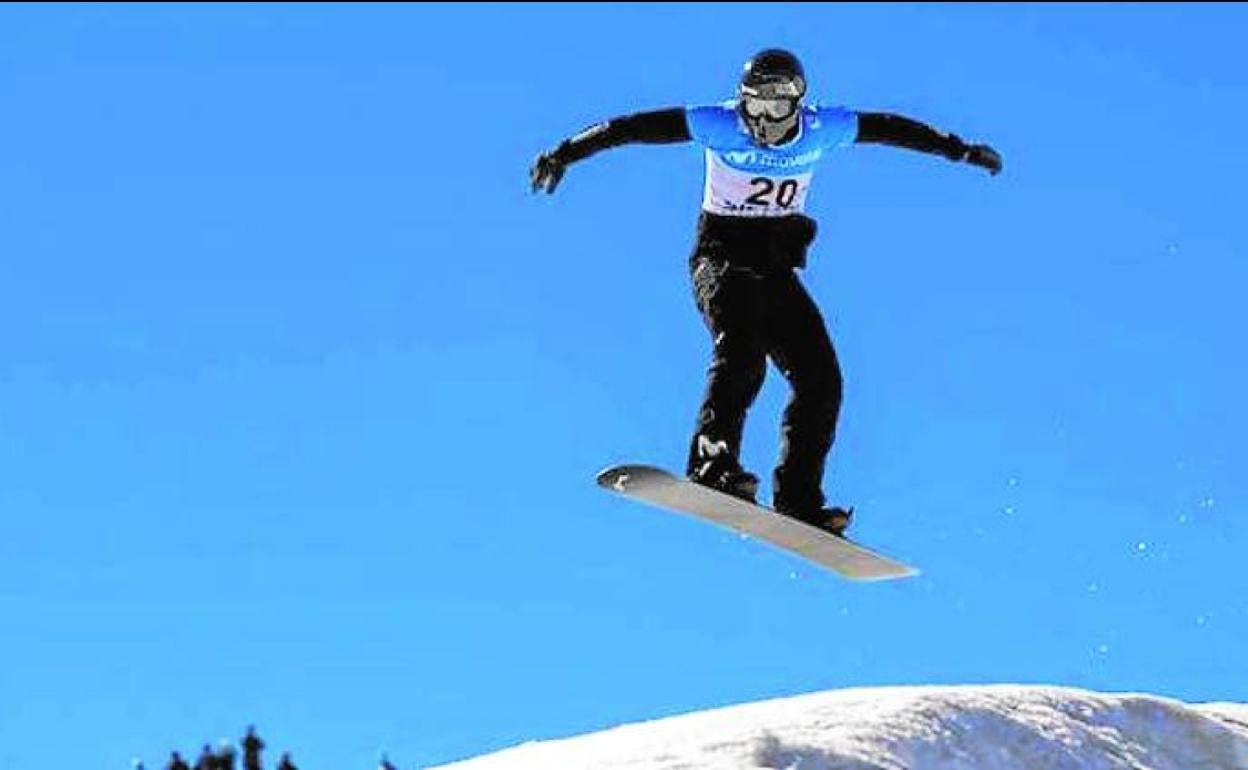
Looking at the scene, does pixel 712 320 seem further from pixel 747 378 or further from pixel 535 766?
pixel 535 766

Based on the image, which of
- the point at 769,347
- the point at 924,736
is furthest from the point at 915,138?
the point at 924,736

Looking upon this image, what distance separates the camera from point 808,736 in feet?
29.8

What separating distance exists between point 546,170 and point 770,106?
53.4 inches

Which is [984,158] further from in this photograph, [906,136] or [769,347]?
[769,347]

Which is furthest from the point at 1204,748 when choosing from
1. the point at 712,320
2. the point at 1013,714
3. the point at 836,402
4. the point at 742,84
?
the point at 742,84

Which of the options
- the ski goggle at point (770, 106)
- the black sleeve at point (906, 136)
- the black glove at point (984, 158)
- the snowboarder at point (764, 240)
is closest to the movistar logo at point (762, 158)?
the snowboarder at point (764, 240)

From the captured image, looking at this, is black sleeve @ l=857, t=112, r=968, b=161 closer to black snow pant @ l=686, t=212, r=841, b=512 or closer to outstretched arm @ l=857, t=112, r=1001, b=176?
outstretched arm @ l=857, t=112, r=1001, b=176

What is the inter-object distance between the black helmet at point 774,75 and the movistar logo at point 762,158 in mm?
383

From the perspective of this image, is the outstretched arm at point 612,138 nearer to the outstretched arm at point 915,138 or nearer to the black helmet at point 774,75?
the black helmet at point 774,75

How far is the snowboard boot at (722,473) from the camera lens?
1128 centimetres

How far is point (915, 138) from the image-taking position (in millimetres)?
12359

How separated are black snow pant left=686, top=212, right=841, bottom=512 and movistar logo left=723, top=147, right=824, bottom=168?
32 centimetres

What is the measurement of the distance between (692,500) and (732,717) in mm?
1975

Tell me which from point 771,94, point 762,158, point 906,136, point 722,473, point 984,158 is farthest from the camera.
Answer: point 984,158
